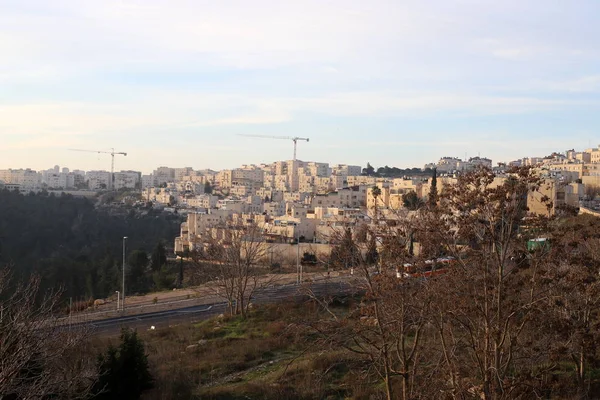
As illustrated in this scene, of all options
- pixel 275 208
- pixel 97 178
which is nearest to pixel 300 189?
pixel 275 208

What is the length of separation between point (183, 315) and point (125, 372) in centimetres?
980

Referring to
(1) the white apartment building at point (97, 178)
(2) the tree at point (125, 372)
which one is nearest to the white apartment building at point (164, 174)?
(1) the white apartment building at point (97, 178)

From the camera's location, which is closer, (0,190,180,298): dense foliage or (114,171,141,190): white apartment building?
(0,190,180,298): dense foliage

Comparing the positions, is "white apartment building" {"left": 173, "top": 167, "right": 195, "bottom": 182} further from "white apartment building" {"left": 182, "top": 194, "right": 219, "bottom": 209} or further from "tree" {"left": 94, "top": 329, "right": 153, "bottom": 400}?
"tree" {"left": 94, "top": 329, "right": 153, "bottom": 400}

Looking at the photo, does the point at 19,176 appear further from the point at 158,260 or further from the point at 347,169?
the point at 158,260

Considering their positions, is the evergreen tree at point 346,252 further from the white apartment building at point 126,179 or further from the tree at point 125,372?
the white apartment building at point 126,179

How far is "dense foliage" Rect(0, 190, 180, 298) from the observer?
108 feet

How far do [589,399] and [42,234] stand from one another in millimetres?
44113

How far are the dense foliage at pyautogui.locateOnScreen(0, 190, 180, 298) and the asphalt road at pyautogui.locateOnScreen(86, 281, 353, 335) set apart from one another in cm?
1072

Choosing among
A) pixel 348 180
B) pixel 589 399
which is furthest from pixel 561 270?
pixel 348 180

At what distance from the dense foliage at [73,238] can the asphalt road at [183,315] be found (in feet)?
35.2

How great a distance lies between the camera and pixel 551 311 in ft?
23.8

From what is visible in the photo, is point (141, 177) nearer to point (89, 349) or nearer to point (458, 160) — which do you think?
point (458, 160)

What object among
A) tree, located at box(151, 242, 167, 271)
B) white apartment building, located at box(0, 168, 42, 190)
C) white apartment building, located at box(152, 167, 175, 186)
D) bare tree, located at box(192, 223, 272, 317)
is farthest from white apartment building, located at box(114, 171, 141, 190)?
bare tree, located at box(192, 223, 272, 317)
